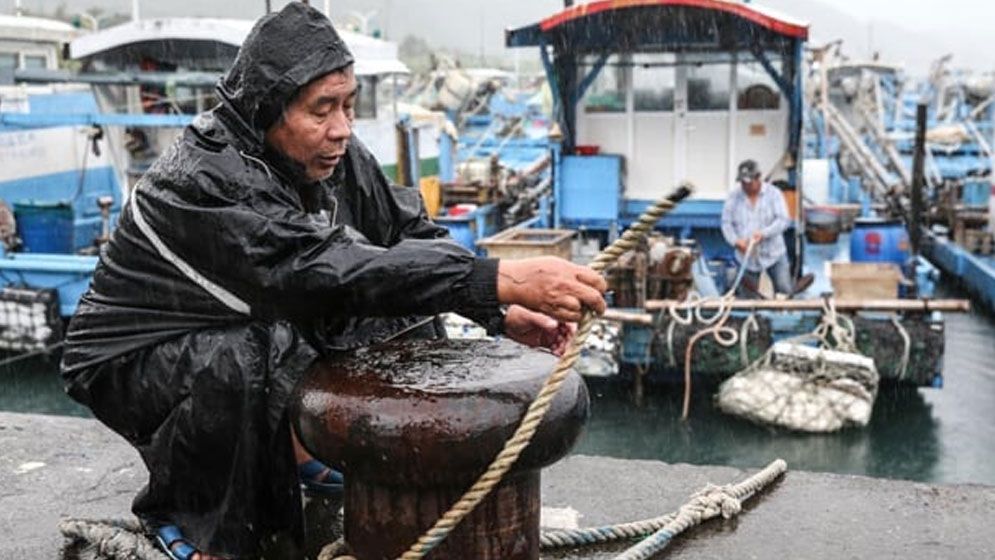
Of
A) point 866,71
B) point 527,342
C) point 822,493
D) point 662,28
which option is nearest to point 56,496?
point 527,342

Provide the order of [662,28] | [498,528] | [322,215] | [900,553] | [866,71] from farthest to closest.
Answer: [866,71] < [662,28] < [900,553] < [322,215] < [498,528]

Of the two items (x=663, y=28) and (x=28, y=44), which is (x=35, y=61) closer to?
(x=28, y=44)

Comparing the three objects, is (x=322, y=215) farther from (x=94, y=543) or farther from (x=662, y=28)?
(x=662, y=28)

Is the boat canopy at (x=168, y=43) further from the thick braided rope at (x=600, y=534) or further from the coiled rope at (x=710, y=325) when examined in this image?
the thick braided rope at (x=600, y=534)

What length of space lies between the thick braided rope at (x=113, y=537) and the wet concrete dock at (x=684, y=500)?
93mm

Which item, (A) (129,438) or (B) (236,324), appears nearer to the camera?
(B) (236,324)

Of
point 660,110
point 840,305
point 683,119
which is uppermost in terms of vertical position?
point 660,110

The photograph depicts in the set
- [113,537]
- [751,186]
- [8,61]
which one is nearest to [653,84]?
[751,186]

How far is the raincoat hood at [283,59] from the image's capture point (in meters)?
2.56

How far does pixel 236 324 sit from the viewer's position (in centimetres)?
270

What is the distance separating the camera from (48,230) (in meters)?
12.9

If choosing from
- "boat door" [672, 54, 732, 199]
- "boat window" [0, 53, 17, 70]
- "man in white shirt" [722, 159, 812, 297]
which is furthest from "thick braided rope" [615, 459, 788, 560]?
"boat window" [0, 53, 17, 70]

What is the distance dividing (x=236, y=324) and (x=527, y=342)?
78 cm

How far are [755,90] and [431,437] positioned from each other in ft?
38.7
